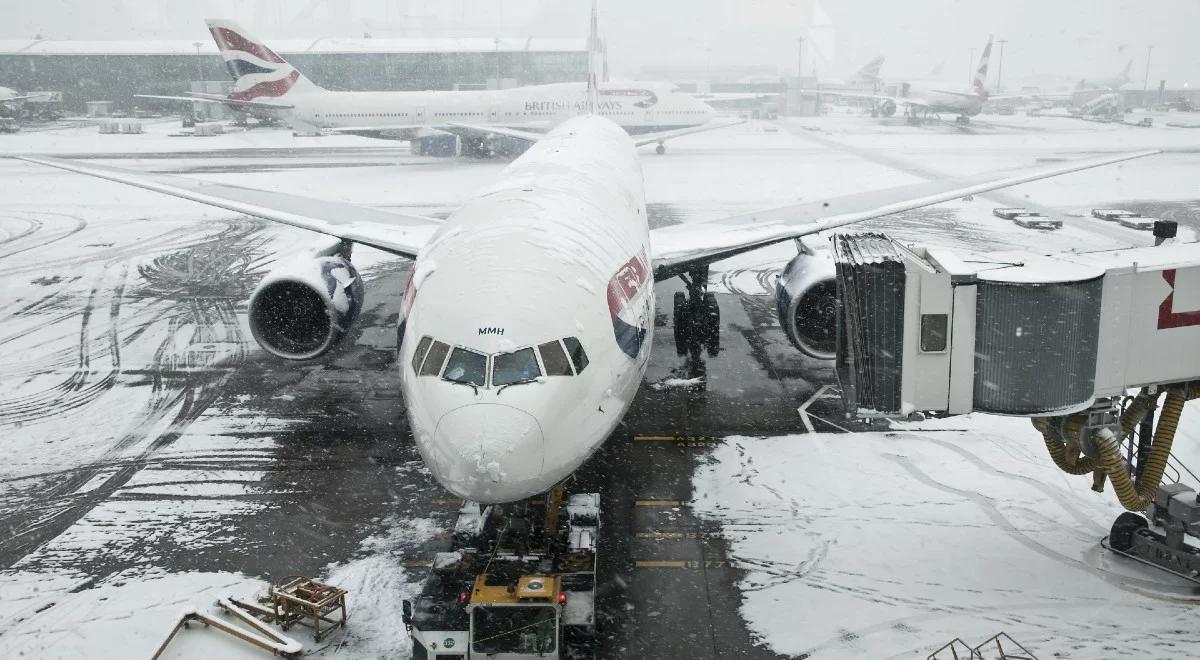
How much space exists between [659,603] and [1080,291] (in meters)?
5.34

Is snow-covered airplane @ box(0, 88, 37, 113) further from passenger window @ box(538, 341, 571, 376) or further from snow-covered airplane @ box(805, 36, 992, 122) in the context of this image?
passenger window @ box(538, 341, 571, 376)

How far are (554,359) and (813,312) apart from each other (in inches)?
304

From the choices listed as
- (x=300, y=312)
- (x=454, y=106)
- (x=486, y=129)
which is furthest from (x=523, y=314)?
(x=454, y=106)

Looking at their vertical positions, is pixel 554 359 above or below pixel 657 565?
above

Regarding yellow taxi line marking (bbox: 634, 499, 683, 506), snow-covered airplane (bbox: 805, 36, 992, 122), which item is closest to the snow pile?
yellow taxi line marking (bbox: 634, 499, 683, 506)

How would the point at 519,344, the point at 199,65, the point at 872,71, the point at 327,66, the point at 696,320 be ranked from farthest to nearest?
the point at 872,71, the point at 327,66, the point at 199,65, the point at 696,320, the point at 519,344

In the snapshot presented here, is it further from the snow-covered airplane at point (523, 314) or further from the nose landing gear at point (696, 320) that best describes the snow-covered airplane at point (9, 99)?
the nose landing gear at point (696, 320)

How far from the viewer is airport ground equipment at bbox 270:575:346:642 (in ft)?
28.6

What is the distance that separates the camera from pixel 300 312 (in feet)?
49.9

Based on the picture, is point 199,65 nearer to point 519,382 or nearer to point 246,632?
point 246,632

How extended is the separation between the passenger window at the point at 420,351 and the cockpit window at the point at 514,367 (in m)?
0.83

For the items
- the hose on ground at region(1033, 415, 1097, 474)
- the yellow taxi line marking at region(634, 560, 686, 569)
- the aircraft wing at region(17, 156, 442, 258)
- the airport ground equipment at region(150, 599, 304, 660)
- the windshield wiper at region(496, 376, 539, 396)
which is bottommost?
the yellow taxi line marking at region(634, 560, 686, 569)

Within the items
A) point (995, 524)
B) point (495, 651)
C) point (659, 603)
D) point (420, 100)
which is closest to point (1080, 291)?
point (995, 524)

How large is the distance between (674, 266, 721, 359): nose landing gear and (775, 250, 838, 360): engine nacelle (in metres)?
3.04
